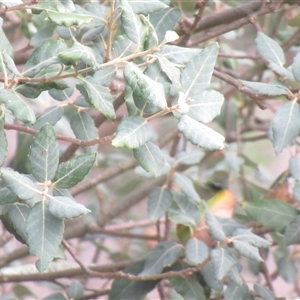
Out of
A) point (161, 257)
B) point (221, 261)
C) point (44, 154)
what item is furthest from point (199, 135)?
point (161, 257)

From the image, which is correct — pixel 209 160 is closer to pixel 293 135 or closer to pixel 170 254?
pixel 170 254

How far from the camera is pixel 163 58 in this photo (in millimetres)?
714

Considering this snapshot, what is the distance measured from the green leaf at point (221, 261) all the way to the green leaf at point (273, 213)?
0.13 meters

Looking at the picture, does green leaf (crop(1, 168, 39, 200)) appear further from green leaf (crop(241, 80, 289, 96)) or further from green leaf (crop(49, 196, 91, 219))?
green leaf (crop(241, 80, 289, 96))

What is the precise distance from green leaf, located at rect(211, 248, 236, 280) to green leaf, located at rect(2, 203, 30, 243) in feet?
1.04

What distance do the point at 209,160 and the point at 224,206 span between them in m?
0.46

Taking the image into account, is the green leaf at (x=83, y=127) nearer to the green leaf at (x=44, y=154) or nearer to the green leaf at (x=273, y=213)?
the green leaf at (x=44, y=154)

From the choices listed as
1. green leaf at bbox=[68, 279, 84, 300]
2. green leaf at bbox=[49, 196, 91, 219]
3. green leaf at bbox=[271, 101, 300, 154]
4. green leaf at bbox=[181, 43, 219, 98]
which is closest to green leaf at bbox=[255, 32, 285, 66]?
green leaf at bbox=[271, 101, 300, 154]

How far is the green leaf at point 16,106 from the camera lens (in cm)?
66

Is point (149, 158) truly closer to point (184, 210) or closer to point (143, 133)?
point (143, 133)

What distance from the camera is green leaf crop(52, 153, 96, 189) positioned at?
70 centimetres

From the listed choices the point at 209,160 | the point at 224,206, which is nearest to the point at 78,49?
the point at 224,206

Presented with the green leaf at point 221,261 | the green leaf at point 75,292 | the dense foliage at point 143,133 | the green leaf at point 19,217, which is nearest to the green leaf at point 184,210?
the dense foliage at point 143,133

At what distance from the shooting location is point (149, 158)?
2.42 ft
